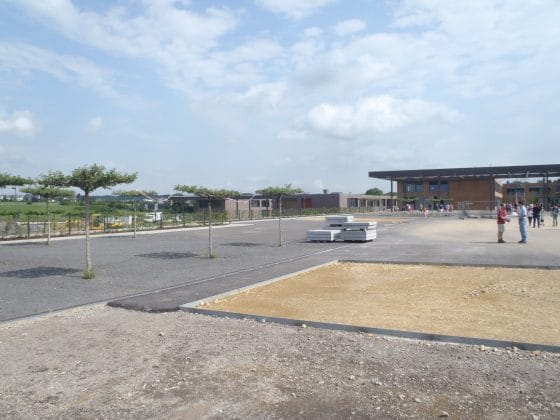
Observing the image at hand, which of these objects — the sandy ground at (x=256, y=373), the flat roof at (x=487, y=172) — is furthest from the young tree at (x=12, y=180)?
the flat roof at (x=487, y=172)

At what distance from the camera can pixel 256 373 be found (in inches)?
209

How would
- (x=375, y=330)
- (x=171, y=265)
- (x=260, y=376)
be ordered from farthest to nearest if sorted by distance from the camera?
(x=171, y=265) < (x=375, y=330) < (x=260, y=376)

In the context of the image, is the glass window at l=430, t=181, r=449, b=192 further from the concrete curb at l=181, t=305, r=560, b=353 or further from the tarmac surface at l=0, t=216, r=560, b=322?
the concrete curb at l=181, t=305, r=560, b=353

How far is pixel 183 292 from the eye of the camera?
10133mm

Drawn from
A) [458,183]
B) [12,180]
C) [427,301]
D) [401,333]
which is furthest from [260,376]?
[458,183]

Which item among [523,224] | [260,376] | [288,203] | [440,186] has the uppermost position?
[440,186]

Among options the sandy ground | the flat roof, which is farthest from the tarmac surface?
the flat roof

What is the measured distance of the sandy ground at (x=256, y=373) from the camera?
4.40 meters

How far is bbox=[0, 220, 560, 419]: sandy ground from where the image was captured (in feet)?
14.4

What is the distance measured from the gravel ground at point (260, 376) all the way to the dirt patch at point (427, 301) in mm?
776

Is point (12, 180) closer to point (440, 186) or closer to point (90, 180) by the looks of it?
point (90, 180)

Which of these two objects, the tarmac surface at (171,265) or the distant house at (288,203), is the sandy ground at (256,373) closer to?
the tarmac surface at (171,265)

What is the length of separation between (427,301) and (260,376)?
15.5 ft

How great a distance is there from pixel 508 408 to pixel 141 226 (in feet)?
114
